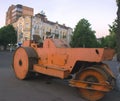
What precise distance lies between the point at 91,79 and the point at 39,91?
184 centimetres

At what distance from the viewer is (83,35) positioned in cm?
5869

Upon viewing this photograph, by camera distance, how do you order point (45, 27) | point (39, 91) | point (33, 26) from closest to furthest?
point (39, 91) < point (33, 26) < point (45, 27)

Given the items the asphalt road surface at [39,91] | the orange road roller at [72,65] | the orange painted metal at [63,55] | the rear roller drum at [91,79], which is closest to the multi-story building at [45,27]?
the orange road roller at [72,65]

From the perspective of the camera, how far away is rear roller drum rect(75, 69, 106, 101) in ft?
24.6

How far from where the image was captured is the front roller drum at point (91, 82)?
7410 millimetres

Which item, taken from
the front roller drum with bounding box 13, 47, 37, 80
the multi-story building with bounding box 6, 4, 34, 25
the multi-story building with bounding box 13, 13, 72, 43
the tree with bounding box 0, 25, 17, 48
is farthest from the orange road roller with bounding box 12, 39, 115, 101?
the multi-story building with bounding box 6, 4, 34, 25

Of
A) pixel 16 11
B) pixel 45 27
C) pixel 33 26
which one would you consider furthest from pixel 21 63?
pixel 16 11

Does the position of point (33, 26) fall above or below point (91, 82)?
A: above

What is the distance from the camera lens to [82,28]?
194ft

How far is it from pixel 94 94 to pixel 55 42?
8.61ft

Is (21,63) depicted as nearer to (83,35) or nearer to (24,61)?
(24,61)

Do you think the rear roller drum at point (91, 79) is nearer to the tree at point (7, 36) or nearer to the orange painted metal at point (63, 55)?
the orange painted metal at point (63, 55)

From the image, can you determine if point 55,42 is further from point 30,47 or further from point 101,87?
point 101,87

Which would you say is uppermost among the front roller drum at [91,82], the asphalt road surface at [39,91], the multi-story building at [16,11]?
the multi-story building at [16,11]
